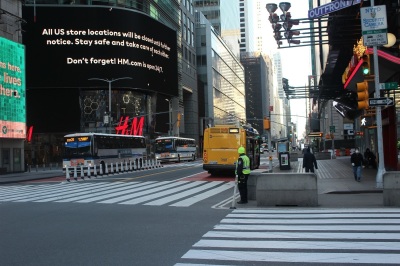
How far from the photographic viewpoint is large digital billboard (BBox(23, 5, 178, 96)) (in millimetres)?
63219

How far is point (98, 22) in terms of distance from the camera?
65.3m

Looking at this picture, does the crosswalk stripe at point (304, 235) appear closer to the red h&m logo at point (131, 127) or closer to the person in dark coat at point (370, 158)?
the person in dark coat at point (370, 158)

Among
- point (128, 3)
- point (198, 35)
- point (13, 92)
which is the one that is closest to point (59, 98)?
point (128, 3)

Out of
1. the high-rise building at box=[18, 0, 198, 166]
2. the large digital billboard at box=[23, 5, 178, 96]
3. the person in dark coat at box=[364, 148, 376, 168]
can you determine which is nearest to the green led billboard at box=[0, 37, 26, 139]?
the high-rise building at box=[18, 0, 198, 166]

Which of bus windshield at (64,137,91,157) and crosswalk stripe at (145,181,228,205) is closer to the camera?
crosswalk stripe at (145,181,228,205)

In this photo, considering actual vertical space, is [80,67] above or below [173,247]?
above

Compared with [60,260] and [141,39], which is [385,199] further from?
[141,39]

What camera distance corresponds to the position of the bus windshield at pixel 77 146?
107 ft

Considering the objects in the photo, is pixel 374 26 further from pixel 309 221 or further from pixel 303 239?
pixel 303 239

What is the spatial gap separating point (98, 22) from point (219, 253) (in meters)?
63.0

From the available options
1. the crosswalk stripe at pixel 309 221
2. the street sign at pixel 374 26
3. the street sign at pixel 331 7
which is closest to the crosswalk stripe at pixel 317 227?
the crosswalk stripe at pixel 309 221

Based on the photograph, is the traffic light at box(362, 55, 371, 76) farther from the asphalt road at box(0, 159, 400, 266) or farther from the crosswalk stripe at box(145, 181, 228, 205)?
the crosswalk stripe at box(145, 181, 228, 205)

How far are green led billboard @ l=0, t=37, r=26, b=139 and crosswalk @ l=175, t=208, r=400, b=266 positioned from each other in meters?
33.9

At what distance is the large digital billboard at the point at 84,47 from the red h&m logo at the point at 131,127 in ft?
17.6
